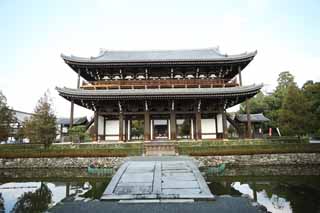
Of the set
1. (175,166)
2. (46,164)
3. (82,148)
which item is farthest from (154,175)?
(46,164)

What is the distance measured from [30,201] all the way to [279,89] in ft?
177

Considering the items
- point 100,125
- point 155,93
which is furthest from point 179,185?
point 100,125

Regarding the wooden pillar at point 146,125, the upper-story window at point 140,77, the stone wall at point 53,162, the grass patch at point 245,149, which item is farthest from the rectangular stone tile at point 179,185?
the upper-story window at point 140,77

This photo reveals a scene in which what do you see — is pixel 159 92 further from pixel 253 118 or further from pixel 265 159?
pixel 253 118

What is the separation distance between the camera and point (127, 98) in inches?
865

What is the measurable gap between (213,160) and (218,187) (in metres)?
7.29

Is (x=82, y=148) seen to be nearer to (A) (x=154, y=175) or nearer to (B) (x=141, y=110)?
(B) (x=141, y=110)

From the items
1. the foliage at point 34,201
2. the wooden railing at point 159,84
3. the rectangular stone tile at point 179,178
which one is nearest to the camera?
the foliage at point 34,201

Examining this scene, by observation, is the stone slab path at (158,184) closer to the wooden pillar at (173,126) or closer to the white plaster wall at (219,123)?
the wooden pillar at (173,126)

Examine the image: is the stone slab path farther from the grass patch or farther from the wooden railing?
the wooden railing

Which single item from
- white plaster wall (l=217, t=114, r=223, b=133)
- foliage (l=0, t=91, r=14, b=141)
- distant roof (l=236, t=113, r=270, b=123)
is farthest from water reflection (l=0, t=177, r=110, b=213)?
distant roof (l=236, t=113, r=270, b=123)

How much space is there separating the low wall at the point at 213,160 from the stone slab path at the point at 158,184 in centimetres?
719

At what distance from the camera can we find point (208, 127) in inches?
964

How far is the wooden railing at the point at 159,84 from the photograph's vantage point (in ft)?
77.0
